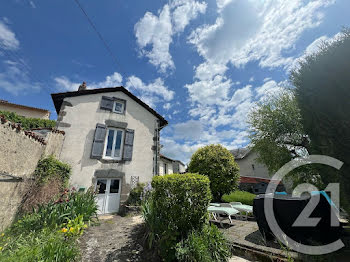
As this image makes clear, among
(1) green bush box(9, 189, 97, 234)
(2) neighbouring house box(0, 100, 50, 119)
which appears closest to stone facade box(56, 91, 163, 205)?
(1) green bush box(9, 189, 97, 234)

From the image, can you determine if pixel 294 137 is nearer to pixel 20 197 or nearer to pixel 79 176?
pixel 79 176

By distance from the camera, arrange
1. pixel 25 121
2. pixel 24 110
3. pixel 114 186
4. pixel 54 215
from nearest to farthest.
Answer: pixel 54 215 → pixel 114 186 → pixel 25 121 → pixel 24 110

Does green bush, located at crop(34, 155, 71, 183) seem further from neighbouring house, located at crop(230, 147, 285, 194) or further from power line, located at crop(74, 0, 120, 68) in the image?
neighbouring house, located at crop(230, 147, 285, 194)

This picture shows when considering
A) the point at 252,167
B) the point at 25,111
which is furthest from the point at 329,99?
the point at 25,111

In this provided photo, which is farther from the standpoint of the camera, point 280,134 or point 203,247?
point 280,134

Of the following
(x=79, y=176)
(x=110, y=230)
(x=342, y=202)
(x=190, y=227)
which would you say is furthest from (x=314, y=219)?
(x=79, y=176)

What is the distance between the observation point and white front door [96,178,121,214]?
284 inches

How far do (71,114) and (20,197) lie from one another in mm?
4521

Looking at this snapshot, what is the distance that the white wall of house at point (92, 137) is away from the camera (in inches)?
278

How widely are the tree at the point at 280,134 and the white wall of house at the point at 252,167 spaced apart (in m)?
9.93

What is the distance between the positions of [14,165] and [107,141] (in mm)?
4169

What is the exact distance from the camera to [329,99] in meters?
2.18

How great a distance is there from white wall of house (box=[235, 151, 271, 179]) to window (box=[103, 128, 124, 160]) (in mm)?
16419

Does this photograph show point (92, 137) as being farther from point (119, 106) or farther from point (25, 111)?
point (25, 111)
